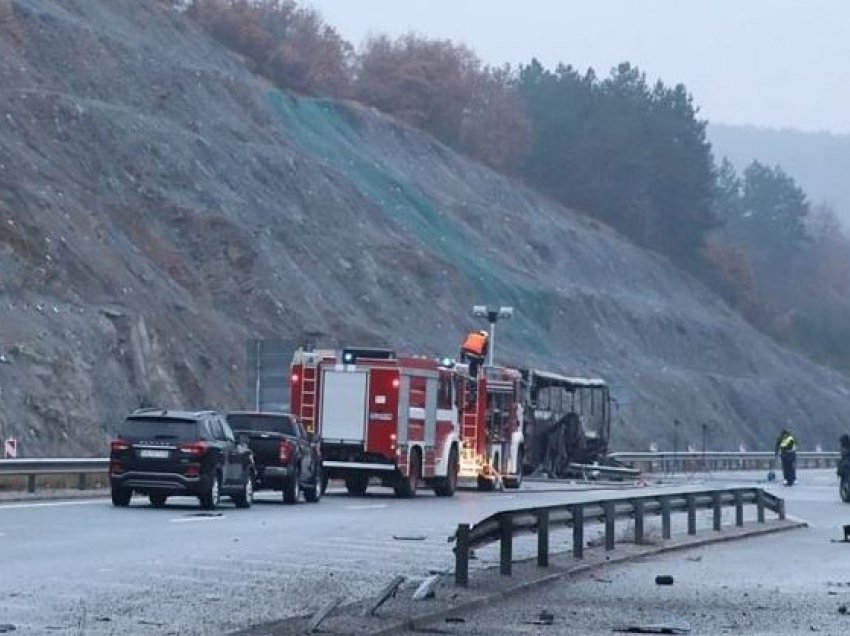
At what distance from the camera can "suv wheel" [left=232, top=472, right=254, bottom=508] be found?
35.0 m

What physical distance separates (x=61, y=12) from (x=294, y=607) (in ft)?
192

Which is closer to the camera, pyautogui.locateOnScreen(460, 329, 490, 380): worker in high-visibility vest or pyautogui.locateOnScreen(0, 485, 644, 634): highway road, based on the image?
pyautogui.locateOnScreen(0, 485, 644, 634): highway road

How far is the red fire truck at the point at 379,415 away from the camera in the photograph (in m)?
42.6

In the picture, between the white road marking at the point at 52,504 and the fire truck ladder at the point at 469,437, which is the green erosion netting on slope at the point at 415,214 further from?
the white road marking at the point at 52,504

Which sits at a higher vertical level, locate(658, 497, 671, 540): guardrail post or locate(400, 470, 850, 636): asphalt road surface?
→ locate(658, 497, 671, 540): guardrail post

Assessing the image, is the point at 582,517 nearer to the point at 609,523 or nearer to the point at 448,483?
the point at 609,523

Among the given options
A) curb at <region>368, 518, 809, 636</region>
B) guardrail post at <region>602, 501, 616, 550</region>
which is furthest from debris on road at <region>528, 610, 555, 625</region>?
guardrail post at <region>602, 501, 616, 550</region>

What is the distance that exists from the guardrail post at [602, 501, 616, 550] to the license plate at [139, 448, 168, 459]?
9478 mm

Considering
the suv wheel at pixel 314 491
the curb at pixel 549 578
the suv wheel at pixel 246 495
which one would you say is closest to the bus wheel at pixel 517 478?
the suv wheel at pixel 314 491

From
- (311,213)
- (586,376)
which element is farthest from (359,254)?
(586,376)

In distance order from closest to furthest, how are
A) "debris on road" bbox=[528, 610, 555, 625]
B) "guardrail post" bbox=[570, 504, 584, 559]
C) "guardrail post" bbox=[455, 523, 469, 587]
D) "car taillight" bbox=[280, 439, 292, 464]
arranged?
"debris on road" bbox=[528, 610, 555, 625] → "guardrail post" bbox=[455, 523, 469, 587] → "guardrail post" bbox=[570, 504, 584, 559] → "car taillight" bbox=[280, 439, 292, 464]

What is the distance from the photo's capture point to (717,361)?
99.9 meters

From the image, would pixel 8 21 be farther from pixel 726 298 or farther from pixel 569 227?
pixel 726 298

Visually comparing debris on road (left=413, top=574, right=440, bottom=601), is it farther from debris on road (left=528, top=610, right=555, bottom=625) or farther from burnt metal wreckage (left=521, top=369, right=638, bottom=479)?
burnt metal wreckage (left=521, top=369, right=638, bottom=479)
